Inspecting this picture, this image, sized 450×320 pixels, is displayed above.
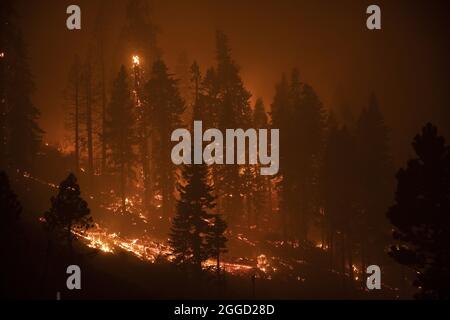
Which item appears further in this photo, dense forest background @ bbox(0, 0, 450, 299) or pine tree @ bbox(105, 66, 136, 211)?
pine tree @ bbox(105, 66, 136, 211)

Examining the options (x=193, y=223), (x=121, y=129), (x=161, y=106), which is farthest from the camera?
(x=161, y=106)

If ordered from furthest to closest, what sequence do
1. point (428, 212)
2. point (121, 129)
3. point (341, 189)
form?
point (121, 129)
point (341, 189)
point (428, 212)

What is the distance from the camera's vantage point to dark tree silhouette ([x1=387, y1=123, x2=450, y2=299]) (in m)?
20.0

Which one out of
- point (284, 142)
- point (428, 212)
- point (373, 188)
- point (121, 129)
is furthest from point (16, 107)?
point (428, 212)

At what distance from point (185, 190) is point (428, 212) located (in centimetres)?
1605

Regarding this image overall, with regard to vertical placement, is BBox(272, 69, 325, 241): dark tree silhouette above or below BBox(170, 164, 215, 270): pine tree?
above

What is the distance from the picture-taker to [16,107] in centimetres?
4153

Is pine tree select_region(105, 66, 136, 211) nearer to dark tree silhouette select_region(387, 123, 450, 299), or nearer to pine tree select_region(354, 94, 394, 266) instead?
pine tree select_region(354, 94, 394, 266)

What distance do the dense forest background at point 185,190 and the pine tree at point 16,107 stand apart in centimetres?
14

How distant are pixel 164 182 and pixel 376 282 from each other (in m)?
23.0

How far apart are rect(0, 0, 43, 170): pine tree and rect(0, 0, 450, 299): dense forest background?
14cm

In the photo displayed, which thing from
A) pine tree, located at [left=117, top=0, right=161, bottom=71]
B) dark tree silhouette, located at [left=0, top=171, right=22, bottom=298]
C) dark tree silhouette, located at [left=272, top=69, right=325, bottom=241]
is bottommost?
dark tree silhouette, located at [left=0, top=171, right=22, bottom=298]

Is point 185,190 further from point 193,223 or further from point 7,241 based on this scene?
point 7,241

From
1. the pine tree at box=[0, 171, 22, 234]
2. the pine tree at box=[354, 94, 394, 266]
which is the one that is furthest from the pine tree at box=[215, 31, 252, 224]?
the pine tree at box=[0, 171, 22, 234]
